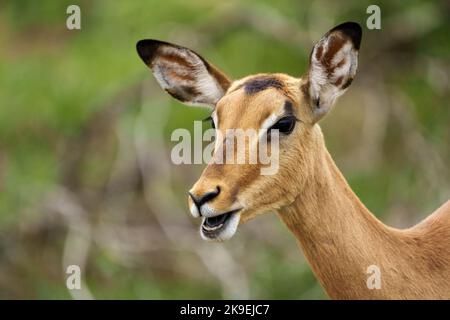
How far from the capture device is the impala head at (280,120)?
406 cm

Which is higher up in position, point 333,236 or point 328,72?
point 328,72

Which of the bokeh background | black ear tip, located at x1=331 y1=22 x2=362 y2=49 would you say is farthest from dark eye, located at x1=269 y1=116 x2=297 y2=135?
the bokeh background

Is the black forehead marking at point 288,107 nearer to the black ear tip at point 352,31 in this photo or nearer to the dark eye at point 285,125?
the dark eye at point 285,125

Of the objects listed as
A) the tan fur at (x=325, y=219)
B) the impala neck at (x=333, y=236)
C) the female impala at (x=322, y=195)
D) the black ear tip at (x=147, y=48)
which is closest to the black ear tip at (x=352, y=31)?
the female impala at (x=322, y=195)

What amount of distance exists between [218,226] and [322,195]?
1.75ft

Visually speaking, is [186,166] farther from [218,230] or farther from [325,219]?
[218,230]

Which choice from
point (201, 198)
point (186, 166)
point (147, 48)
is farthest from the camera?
point (186, 166)

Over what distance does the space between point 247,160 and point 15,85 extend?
9.54 m

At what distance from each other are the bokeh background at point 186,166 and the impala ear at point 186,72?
13.2 ft

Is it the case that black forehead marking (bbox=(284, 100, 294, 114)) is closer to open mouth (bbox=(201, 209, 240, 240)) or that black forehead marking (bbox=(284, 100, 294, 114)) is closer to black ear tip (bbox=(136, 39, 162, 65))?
open mouth (bbox=(201, 209, 240, 240))

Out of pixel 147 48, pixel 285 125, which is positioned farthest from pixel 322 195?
pixel 147 48

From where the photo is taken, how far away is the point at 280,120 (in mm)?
4285
